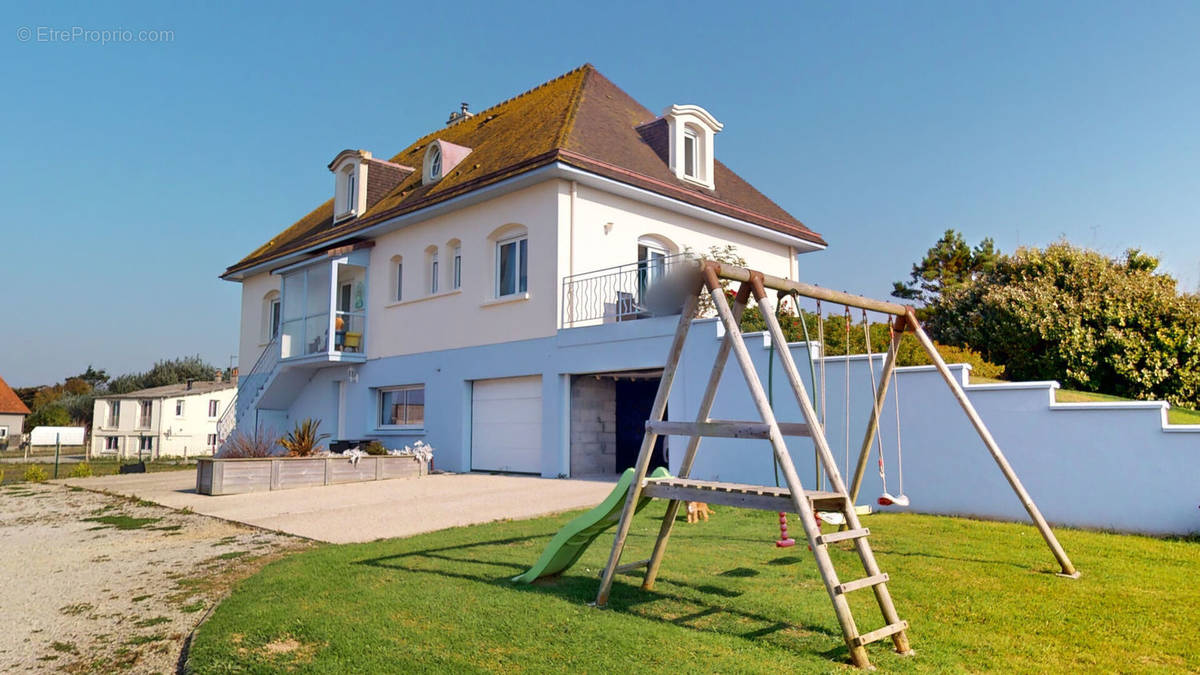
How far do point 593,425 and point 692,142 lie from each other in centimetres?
771

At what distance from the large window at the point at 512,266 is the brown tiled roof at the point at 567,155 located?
4.58ft

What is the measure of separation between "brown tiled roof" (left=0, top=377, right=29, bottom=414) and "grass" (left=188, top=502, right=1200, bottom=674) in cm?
6550

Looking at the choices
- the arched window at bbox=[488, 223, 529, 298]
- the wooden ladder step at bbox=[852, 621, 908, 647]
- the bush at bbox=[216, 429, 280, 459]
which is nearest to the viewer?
the wooden ladder step at bbox=[852, 621, 908, 647]

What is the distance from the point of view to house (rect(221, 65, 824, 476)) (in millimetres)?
14672

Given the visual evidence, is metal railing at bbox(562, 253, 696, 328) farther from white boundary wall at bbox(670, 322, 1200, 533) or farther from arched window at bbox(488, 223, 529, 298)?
white boundary wall at bbox(670, 322, 1200, 533)

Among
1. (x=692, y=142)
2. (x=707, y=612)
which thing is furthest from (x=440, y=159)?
(x=707, y=612)

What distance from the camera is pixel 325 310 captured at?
72.0 feet

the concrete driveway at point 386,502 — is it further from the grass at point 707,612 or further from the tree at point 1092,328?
the tree at point 1092,328

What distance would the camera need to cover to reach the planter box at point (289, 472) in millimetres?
12914

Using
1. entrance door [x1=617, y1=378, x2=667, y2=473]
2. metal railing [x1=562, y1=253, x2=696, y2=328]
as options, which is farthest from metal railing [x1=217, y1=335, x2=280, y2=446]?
entrance door [x1=617, y1=378, x2=667, y2=473]

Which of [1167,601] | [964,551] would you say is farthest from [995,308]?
[1167,601]

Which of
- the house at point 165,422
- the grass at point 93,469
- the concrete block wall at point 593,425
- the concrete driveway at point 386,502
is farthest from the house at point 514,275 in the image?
the house at point 165,422

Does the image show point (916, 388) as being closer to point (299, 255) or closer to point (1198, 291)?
point (1198, 291)

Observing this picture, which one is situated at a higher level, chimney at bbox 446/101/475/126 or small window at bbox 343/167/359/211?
chimney at bbox 446/101/475/126
